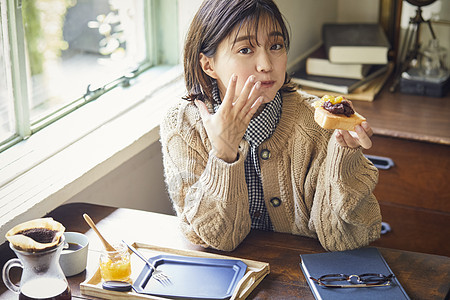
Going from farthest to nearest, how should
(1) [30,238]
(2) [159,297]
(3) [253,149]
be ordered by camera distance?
(3) [253,149] → (2) [159,297] → (1) [30,238]

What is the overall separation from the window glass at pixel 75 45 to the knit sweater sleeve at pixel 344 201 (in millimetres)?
882

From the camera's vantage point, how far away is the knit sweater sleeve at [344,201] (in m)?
1.45

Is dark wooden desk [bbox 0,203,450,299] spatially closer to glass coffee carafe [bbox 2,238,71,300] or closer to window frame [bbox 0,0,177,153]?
glass coffee carafe [bbox 2,238,71,300]

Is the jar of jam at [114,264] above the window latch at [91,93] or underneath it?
underneath

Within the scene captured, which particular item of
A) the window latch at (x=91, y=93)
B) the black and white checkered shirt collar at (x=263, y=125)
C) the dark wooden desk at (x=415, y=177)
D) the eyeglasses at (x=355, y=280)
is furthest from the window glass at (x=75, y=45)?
the eyeglasses at (x=355, y=280)

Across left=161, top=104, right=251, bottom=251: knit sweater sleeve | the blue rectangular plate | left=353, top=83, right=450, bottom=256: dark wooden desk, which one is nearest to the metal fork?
the blue rectangular plate

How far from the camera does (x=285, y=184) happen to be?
162cm

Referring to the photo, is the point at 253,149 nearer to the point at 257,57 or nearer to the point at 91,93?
the point at 257,57

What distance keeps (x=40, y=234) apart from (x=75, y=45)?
96 centimetres

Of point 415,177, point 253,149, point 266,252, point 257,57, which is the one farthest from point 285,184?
point 415,177

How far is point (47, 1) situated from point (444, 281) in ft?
4.18

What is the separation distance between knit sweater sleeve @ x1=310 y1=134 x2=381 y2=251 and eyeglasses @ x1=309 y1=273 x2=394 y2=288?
0.14m

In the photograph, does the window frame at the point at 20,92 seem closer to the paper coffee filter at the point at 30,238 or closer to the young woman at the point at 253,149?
the young woman at the point at 253,149

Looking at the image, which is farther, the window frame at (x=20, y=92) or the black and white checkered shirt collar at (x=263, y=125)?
the window frame at (x=20, y=92)
